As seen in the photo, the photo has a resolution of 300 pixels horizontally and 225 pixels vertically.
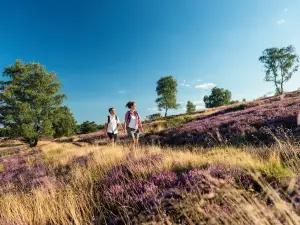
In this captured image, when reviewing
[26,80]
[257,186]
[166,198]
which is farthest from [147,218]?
[26,80]

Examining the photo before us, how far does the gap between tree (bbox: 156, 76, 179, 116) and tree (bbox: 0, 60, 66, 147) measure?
42323 mm

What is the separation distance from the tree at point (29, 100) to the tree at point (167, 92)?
42.3 m

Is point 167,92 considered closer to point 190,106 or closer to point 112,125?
point 190,106

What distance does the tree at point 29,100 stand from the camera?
2077cm

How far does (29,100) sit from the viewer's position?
22656 millimetres

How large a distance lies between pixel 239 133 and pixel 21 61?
91.2 feet

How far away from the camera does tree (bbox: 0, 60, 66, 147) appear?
818 inches

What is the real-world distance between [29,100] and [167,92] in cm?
4750

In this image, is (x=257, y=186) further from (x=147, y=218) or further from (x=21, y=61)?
(x=21, y=61)

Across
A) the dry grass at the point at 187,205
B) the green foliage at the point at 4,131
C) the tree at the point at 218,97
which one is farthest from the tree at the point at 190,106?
the dry grass at the point at 187,205

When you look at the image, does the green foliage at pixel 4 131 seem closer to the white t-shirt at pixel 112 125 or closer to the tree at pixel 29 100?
the tree at pixel 29 100

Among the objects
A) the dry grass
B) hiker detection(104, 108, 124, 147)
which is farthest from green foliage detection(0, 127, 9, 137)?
the dry grass

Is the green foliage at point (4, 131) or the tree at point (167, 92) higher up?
the tree at point (167, 92)

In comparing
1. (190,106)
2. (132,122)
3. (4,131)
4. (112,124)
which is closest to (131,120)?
(132,122)
